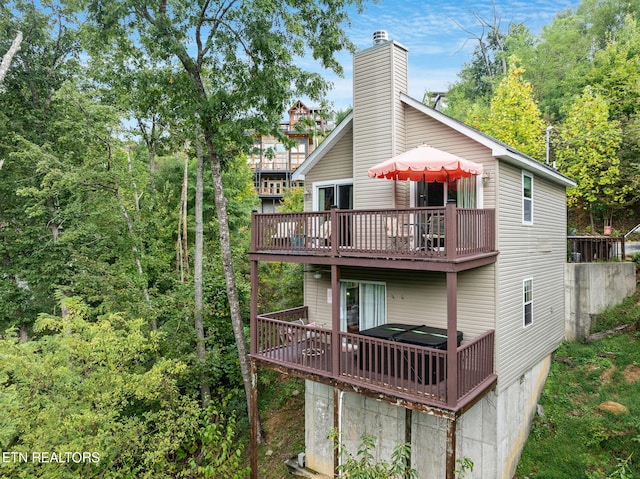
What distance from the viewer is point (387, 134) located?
10164mm

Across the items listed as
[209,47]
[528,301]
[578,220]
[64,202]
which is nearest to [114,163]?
[64,202]

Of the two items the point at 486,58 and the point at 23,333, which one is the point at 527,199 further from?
the point at 486,58

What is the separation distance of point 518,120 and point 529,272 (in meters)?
11.2

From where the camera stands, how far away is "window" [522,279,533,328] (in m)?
10.2

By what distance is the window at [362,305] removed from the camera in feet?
35.0

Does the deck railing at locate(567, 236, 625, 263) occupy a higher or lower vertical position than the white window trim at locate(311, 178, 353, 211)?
lower

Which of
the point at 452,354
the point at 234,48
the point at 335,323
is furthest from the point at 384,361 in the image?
the point at 234,48

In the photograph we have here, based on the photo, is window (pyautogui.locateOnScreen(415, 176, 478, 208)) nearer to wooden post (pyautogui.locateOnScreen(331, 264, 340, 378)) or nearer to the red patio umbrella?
the red patio umbrella

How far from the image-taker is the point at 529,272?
10.6m

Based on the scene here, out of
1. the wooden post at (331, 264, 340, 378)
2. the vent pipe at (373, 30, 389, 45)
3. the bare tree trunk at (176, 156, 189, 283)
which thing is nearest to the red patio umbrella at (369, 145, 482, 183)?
the wooden post at (331, 264, 340, 378)

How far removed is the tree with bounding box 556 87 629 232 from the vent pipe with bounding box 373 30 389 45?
12605 mm

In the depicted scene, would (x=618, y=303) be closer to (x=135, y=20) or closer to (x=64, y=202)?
(x=135, y=20)

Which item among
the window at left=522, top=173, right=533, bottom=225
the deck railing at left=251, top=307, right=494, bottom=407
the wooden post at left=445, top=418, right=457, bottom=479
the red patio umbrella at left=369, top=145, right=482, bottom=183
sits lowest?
the wooden post at left=445, top=418, right=457, bottom=479

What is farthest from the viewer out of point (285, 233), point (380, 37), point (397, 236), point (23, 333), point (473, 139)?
point (23, 333)
